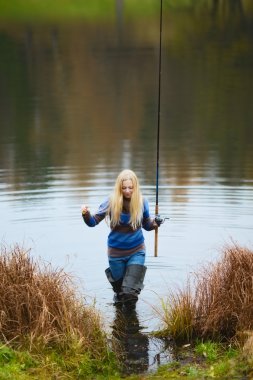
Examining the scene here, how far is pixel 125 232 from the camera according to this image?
10.7m

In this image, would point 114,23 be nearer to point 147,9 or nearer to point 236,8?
point 147,9

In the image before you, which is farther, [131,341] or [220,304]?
[131,341]

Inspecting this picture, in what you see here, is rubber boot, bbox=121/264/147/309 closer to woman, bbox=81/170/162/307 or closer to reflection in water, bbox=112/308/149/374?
woman, bbox=81/170/162/307

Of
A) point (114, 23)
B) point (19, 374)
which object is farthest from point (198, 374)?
point (114, 23)

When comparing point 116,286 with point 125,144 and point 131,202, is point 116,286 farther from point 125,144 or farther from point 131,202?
point 125,144

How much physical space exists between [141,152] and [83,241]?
896 centimetres

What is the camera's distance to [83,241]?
1425 centimetres

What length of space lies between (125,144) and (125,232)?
45.6 feet

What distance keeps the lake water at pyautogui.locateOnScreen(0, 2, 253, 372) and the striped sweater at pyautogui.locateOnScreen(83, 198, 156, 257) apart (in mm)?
593

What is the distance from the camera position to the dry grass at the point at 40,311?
8367mm

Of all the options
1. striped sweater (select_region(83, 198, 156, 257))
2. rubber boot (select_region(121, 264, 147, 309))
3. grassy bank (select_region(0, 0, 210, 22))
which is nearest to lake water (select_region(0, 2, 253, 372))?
rubber boot (select_region(121, 264, 147, 309))

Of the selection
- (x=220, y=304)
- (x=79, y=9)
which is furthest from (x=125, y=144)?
(x=79, y=9)

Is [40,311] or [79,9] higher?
[79,9]

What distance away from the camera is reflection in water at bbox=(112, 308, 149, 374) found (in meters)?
8.75
